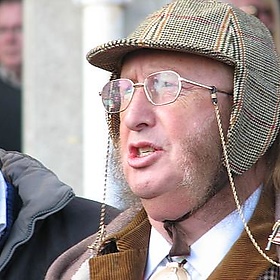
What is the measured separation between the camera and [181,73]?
10.1ft

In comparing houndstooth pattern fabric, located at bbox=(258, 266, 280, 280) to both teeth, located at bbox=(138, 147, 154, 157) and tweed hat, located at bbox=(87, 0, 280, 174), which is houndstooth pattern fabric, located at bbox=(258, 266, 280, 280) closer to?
tweed hat, located at bbox=(87, 0, 280, 174)

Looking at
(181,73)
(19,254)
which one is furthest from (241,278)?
(19,254)

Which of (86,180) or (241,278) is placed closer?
(241,278)

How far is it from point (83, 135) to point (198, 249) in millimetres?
2650

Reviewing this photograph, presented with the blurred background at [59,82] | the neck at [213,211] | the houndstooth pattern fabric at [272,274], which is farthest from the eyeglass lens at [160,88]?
the blurred background at [59,82]

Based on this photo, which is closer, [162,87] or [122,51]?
[162,87]

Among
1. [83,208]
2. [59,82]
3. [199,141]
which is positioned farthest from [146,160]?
[59,82]

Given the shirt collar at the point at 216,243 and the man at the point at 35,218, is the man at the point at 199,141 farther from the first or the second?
the man at the point at 35,218

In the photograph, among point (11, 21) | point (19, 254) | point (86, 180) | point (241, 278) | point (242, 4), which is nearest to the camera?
point (241, 278)

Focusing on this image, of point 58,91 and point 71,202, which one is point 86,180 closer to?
point 58,91

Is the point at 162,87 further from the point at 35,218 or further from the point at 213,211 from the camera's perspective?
the point at 35,218

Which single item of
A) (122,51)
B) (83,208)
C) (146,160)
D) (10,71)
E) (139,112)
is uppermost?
(122,51)

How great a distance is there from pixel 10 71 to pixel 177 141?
3502mm

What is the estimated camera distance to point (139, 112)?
10.1ft
